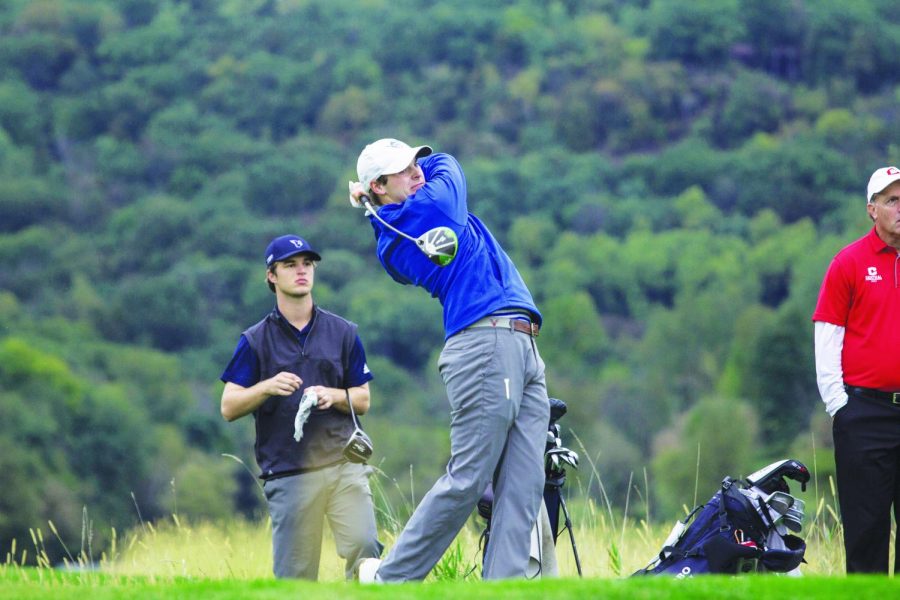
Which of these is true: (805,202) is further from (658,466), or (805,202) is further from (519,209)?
(658,466)

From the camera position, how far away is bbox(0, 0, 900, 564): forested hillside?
7150 cm

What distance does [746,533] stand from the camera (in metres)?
6.45

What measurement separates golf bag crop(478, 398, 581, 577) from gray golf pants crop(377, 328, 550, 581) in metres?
0.23

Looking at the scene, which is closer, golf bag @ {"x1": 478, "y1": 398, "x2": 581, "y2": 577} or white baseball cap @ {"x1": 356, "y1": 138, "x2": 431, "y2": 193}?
white baseball cap @ {"x1": 356, "y1": 138, "x2": 431, "y2": 193}

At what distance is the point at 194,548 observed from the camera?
34.0 ft

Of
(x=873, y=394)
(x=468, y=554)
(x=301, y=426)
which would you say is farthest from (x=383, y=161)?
(x=468, y=554)

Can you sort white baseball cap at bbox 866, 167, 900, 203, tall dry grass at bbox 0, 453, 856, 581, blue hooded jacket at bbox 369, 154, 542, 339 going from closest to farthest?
blue hooded jacket at bbox 369, 154, 542, 339
white baseball cap at bbox 866, 167, 900, 203
tall dry grass at bbox 0, 453, 856, 581

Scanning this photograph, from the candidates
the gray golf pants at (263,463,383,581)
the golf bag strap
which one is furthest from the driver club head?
the golf bag strap

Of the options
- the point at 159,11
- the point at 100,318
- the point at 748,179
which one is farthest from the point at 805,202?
the point at 159,11

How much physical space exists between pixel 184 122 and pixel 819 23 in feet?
205

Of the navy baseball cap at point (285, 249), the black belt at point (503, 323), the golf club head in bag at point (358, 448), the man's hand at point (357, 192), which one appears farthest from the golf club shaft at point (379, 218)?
the golf club head in bag at point (358, 448)

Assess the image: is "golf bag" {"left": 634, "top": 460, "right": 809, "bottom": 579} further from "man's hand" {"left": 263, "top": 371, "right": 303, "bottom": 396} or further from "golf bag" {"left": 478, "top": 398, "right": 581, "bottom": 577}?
"man's hand" {"left": 263, "top": 371, "right": 303, "bottom": 396}

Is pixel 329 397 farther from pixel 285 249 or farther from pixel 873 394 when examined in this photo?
pixel 873 394

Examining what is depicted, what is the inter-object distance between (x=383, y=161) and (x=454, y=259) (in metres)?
0.54
